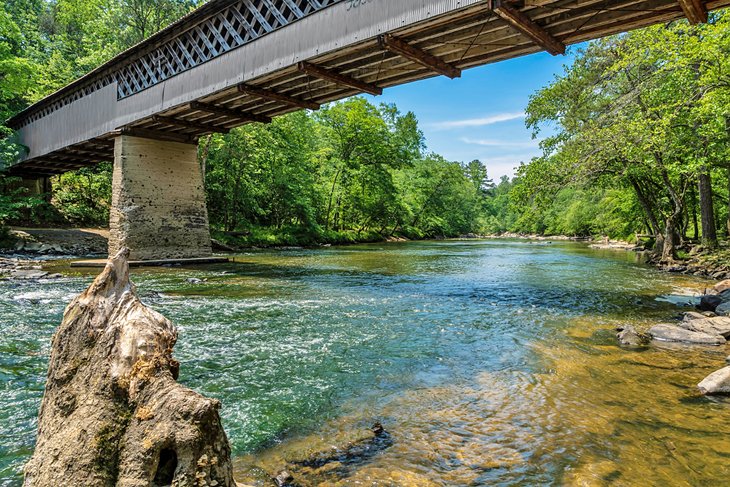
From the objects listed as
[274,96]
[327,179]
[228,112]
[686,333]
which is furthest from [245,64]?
[327,179]

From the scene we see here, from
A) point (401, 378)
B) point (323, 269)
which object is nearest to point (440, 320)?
point (401, 378)

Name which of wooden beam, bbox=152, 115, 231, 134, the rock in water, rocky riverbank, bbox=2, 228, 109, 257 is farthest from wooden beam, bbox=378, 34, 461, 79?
rocky riverbank, bbox=2, 228, 109, 257

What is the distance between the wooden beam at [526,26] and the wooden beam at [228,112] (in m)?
11.3

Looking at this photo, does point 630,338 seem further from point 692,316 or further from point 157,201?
point 157,201

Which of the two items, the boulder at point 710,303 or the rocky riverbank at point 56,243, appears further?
the rocky riverbank at point 56,243

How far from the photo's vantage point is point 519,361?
5.76 m

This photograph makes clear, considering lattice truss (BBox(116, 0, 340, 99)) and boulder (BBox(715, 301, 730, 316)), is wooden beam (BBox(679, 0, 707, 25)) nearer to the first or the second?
boulder (BBox(715, 301, 730, 316))

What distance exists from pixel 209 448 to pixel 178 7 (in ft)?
116

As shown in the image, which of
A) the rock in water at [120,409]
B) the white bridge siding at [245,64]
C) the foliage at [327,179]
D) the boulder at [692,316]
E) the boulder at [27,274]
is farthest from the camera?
the foliage at [327,179]

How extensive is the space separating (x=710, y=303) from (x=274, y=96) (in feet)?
43.9

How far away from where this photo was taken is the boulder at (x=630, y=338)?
651 cm

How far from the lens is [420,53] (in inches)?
414

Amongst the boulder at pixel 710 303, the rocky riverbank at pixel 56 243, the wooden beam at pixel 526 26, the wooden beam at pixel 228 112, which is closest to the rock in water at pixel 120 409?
the wooden beam at pixel 526 26

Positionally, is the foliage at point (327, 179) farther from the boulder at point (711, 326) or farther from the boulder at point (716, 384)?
the boulder at point (716, 384)
